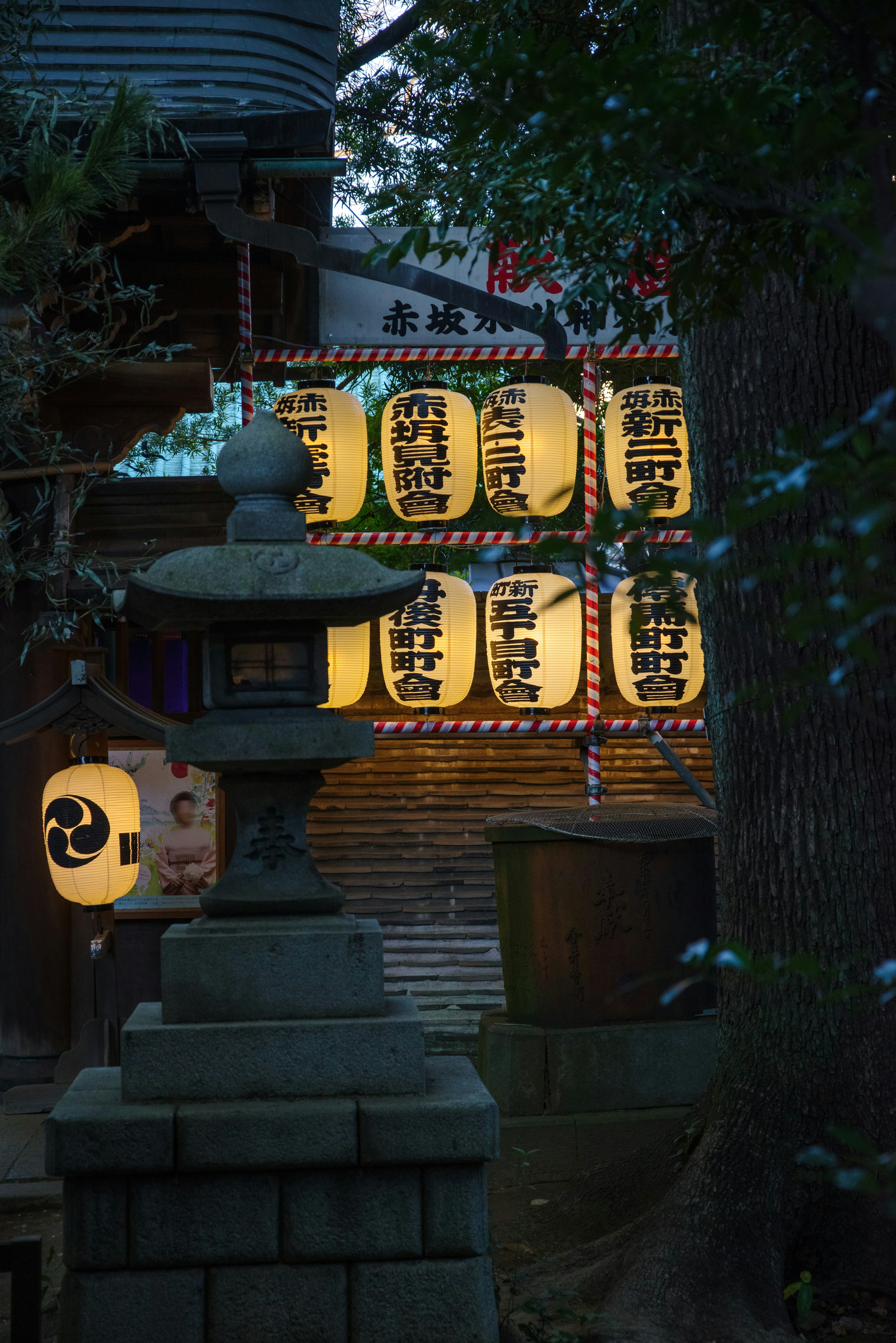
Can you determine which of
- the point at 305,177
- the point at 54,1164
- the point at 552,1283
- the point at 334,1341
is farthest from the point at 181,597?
the point at 305,177

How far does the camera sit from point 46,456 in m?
8.38

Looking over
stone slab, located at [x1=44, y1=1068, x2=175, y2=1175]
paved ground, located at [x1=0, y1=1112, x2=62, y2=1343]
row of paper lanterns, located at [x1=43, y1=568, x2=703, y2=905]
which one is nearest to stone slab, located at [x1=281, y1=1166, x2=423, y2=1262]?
stone slab, located at [x1=44, y1=1068, x2=175, y2=1175]

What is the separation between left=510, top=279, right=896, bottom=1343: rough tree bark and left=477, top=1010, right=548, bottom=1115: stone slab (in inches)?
95.0

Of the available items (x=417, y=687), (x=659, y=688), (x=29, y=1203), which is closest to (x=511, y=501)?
(x=417, y=687)

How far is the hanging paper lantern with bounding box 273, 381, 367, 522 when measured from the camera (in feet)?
34.0

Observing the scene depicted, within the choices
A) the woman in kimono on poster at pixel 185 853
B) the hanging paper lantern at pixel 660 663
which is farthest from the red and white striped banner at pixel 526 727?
the woman in kimono on poster at pixel 185 853

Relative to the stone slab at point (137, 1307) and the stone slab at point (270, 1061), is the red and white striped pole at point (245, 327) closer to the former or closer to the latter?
the stone slab at point (270, 1061)

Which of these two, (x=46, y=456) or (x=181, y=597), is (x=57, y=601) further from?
(x=181, y=597)

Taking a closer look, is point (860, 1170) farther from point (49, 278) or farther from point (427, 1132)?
point (49, 278)

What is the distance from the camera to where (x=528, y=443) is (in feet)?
33.8

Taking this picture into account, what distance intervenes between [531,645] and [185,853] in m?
3.44

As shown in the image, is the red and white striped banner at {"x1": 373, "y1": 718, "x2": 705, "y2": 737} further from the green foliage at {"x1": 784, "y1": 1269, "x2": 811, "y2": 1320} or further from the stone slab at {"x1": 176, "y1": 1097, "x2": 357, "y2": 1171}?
the stone slab at {"x1": 176, "y1": 1097, "x2": 357, "y2": 1171}

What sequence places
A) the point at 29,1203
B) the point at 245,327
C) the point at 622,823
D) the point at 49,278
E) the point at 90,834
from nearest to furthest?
the point at 29,1203 < the point at 49,278 < the point at 90,834 < the point at 622,823 < the point at 245,327

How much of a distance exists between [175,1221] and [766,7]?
412 cm
